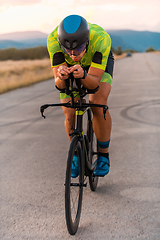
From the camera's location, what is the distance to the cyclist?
2.17 m

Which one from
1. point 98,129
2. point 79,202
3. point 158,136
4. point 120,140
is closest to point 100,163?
point 98,129

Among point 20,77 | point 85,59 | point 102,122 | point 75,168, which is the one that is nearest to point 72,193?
point 75,168

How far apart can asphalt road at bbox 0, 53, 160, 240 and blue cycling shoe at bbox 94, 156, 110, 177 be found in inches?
8.6

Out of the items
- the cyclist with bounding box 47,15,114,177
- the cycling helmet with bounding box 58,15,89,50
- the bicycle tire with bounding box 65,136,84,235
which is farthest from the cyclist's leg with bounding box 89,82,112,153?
the cycling helmet with bounding box 58,15,89,50

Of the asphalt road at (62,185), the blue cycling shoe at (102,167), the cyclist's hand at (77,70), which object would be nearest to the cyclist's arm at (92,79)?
the cyclist's hand at (77,70)

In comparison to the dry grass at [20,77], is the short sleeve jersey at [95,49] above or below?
above

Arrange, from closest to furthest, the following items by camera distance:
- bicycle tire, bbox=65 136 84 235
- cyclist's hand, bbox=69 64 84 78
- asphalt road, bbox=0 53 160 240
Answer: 1. cyclist's hand, bbox=69 64 84 78
2. bicycle tire, bbox=65 136 84 235
3. asphalt road, bbox=0 53 160 240

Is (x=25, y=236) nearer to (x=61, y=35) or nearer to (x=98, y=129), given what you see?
(x=98, y=129)

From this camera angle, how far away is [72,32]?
215cm

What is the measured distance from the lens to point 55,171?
3705 millimetres

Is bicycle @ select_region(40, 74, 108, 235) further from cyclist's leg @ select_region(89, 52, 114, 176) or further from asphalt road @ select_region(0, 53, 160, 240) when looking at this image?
cyclist's leg @ select_region(89, 52, 114, 176)

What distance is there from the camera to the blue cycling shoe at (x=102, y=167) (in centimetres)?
304

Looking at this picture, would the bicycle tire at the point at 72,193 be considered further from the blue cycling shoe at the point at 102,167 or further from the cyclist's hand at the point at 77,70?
the cyclist's hand at the point at 77,70

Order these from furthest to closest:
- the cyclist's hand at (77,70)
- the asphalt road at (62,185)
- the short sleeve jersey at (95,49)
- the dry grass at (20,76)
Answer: the dry grass at (20,76) < the short sleeve jersey at (95,49) < the asphalt road at (62,185) < the cyclist's hand at (77,70)
